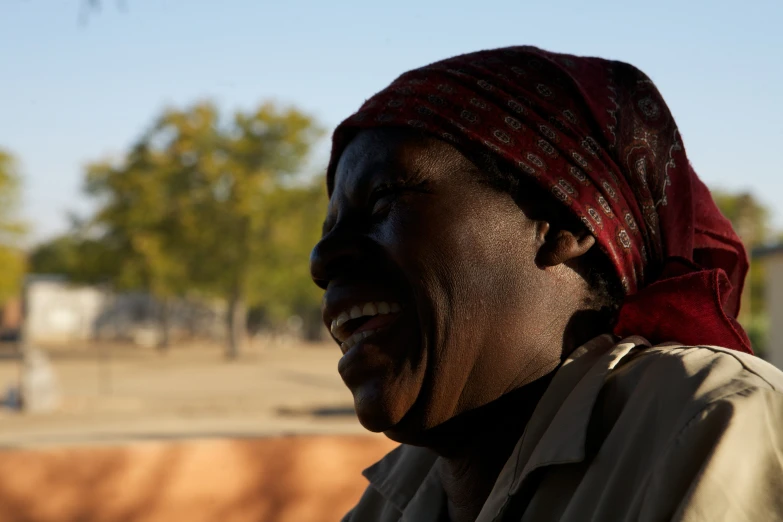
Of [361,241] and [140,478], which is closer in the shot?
[361,241]

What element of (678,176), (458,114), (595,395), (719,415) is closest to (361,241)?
(458,114)

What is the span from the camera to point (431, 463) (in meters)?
1.86

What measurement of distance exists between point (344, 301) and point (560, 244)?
1.28 feet

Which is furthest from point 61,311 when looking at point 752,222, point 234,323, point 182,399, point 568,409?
point 568,409

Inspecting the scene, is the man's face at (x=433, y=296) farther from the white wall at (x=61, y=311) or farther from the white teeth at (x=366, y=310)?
the white wall at (x=61, y=311)

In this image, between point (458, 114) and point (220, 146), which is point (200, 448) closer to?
point (458, 114)

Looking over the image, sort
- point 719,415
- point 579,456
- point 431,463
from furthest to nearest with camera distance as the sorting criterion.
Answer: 1. point 431,463
2. point 579,456
3. point 719,415

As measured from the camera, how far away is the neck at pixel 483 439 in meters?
1.49

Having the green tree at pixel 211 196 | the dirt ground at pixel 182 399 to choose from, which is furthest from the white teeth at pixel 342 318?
the green tree at pixel 211 196

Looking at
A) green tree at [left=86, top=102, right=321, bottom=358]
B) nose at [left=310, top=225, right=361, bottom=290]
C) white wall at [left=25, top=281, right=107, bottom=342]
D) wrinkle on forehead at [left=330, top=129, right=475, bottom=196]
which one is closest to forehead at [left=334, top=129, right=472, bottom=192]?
wrinkle on forehead at [left=330, top=129, right=475, bottom=196]

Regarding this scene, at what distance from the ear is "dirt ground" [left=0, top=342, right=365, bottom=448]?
300 inches

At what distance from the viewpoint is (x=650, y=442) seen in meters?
1.16

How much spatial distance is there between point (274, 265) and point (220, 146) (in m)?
4.66

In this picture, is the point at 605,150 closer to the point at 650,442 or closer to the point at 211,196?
the point at 650,442
